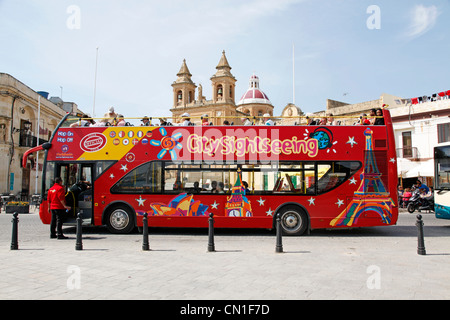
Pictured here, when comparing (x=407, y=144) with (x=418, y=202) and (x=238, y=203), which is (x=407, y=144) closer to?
(x=418, y=202)

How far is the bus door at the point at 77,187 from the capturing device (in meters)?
11.5

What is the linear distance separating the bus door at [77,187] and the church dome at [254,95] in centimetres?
8347

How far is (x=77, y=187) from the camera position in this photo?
11.8 meters

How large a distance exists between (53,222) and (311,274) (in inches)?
294

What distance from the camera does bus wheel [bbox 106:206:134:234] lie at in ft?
36.3

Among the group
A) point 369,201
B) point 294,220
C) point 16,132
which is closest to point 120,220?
point 294,220

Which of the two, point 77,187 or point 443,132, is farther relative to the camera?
point 443,132

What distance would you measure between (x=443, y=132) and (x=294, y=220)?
2295cm

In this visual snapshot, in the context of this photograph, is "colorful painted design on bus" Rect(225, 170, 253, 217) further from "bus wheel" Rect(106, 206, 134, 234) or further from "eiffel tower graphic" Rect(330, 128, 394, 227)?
"bus wheel" Rect(106, 206, 134, 234)

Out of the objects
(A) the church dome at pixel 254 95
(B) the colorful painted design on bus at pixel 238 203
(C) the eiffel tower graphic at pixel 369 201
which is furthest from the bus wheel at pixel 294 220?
(A) the church dome at pixel 254 95

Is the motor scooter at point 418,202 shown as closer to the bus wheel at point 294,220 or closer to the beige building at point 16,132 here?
the bus wheel at point 294,220
